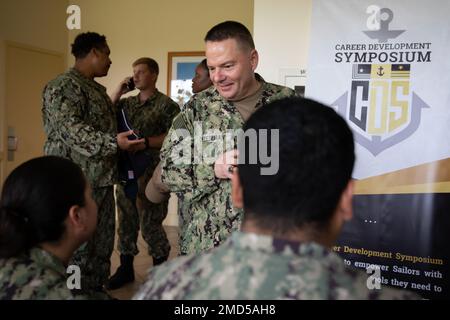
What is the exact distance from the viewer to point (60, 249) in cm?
127

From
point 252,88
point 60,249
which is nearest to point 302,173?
point 60,249

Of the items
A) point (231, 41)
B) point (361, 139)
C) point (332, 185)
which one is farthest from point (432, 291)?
point (332, 185)

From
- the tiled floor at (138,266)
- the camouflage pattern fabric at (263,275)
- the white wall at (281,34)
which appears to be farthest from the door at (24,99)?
the camouflage pattern fabric at (263,275)

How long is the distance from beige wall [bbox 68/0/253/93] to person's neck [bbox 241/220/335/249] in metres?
4.87

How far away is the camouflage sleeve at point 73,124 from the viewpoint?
274cm

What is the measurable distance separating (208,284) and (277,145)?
10.3 inches

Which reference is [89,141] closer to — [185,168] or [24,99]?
[185,168]

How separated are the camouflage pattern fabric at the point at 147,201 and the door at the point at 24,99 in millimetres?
1977

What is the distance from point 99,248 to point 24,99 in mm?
3250

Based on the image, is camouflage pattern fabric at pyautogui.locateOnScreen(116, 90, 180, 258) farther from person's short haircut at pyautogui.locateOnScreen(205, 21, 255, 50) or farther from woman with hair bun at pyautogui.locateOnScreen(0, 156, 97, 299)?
woman with hair bun at pyautogui.locateOnScreen(0, 156, 97, 299)

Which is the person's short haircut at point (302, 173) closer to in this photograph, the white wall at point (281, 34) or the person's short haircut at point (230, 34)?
the person's short haircut at point (230, 34)

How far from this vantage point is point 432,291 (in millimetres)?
2744

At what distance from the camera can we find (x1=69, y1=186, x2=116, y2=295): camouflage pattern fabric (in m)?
2.80

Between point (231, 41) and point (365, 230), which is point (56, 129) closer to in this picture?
point (231, 41)
